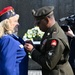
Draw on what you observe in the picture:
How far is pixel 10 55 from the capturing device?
388cm

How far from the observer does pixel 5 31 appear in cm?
399

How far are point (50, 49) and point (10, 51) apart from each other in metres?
0.42

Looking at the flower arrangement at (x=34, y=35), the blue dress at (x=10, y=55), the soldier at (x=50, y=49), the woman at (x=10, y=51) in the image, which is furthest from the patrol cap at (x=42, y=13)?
the flower arrangement at (x=34, y=35)

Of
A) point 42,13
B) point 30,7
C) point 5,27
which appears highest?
point 42,13

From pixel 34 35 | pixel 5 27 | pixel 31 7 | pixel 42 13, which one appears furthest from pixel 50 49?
pixel 31 7

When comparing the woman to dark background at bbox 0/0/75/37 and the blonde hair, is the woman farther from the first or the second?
dark background at bbox 0/0/75/37

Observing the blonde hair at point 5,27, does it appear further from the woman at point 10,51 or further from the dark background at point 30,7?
the dark background at point 30,7

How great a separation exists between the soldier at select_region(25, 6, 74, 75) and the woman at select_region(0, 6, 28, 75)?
0.40ft

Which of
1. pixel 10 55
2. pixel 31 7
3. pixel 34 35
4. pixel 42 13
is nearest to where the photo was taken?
pixel 10 55

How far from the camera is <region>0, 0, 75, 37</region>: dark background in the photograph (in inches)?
365

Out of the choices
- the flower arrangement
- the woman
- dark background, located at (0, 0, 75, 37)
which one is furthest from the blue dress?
dark background, located at (0, 0, 75, 37)

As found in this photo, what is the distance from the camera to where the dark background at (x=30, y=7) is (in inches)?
365

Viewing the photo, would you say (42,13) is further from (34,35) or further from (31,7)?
(31,7)

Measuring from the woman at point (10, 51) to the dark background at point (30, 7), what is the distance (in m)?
5.27
